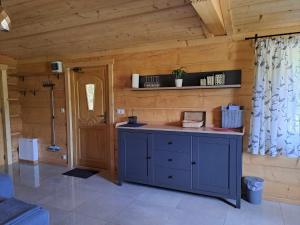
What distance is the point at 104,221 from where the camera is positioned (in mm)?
2506

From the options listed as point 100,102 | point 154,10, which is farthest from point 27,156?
point 154,10

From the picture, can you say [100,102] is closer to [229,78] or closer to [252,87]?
[229,78]

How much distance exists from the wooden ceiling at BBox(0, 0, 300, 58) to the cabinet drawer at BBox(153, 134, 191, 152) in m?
1.42

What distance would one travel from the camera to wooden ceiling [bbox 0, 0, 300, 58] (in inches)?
93.9

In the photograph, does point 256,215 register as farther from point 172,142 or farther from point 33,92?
point 33,92

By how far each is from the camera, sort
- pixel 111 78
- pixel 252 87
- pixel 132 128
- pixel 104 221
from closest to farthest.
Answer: pixel 104 221 < pixel 252 87 < pixel 132 128 < pixel 111 78

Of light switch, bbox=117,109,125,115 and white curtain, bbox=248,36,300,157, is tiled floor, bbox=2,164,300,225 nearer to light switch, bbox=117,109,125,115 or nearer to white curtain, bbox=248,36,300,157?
white curtain, bbox=248,36,300,157


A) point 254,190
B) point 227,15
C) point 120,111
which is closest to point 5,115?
point 120,111

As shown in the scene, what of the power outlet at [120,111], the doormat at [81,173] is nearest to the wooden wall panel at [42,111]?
the doormat at [81,173]

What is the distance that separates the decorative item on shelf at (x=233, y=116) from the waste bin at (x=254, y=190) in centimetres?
72

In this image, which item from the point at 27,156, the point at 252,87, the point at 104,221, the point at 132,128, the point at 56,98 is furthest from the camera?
the point at 27,156

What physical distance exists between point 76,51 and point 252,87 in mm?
3002

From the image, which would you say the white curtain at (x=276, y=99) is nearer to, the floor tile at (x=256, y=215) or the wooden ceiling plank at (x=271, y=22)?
the wooden ceiling plank at (x=271, y=22)

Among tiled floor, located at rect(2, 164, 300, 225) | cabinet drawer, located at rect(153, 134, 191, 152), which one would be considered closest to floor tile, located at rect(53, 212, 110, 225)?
tiled floor, located at rect(2, 164, 300, 225)
